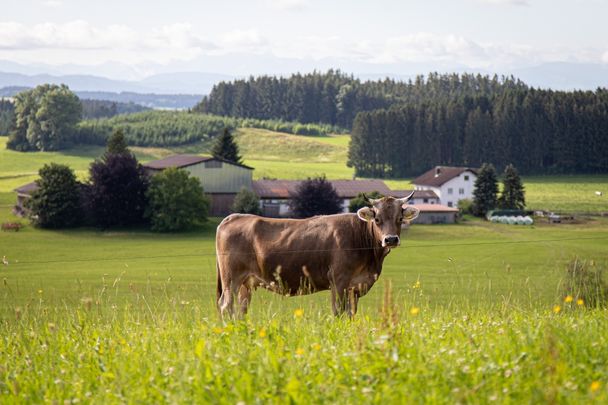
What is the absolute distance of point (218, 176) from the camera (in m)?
83.8

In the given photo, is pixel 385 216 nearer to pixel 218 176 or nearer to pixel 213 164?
pixel 218 176

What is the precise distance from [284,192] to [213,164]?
23.5 ft

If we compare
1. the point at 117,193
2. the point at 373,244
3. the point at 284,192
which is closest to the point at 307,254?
the point at 373,244

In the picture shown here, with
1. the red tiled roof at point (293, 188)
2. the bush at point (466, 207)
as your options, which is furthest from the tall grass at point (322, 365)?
the bush at point (466, 207)

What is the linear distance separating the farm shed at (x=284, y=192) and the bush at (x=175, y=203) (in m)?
9.38

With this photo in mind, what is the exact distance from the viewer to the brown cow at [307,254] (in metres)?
13.8

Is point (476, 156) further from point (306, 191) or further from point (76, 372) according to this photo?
point (76, 372)

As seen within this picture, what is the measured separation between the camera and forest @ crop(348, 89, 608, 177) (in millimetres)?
126938

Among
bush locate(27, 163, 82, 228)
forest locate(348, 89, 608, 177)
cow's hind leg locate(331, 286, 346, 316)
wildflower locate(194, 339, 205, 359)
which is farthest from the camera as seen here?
forest locate(348, 89, 608, 177)

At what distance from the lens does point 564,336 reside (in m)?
7.91

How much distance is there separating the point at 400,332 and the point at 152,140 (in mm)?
147680

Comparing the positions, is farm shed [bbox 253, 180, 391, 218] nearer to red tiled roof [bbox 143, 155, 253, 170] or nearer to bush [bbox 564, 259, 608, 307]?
red tiled roof [bbox 143, 155, 253, 170]

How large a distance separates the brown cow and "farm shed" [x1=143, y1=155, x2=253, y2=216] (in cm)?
6702

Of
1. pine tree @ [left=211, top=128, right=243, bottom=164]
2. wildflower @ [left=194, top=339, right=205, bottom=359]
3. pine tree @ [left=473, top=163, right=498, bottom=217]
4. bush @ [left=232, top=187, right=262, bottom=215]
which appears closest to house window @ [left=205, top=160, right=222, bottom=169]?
bush @ [left=232, top=187, right=262, bottom=215]
